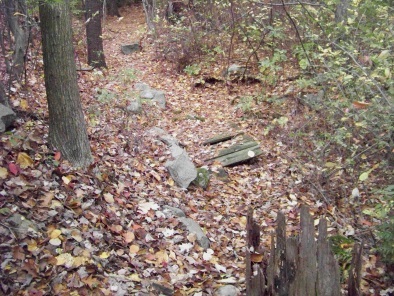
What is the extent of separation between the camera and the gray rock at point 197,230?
5113 mm

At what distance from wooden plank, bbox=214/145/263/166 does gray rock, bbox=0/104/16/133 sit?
3.75 meters

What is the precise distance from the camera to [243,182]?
7.11 m

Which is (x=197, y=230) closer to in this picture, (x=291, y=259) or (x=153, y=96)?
(x=291, y=259)

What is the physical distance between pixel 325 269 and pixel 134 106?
6642 millimetres

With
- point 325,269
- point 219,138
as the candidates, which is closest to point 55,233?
point 325,269

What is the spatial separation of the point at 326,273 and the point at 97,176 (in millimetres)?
3369

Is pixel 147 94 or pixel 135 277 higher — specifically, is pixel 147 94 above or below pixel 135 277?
below

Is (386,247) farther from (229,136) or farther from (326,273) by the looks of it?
(229,136)

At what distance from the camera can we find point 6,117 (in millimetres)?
5422

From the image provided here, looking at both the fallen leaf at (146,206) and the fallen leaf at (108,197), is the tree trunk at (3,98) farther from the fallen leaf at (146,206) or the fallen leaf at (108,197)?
the fallen leaf at (146,206)

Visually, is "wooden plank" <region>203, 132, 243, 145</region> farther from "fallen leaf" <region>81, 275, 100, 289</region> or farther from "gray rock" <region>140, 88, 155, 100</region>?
"fallen leaf" <region>81, 275, 100, 289</region>

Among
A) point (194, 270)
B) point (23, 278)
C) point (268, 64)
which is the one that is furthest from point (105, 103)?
point (23, 278)

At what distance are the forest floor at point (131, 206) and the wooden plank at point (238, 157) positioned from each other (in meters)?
0.16

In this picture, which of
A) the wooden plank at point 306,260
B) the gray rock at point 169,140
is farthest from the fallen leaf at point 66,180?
the wooden plank at point 306,260
